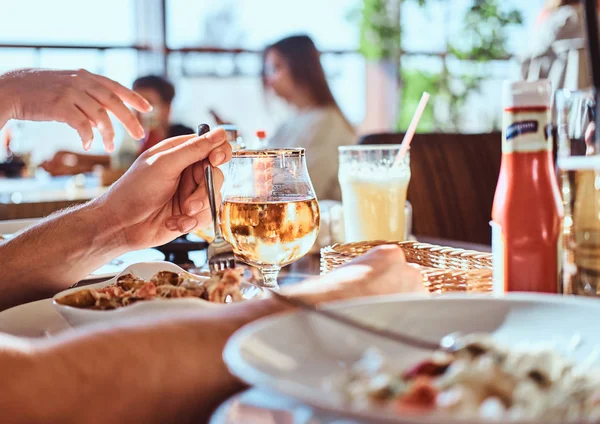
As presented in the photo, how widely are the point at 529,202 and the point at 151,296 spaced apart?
0.37 meters

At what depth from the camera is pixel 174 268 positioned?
0.91 m

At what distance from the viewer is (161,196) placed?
40.6 inches

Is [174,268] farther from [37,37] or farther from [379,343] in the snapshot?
[37,37]

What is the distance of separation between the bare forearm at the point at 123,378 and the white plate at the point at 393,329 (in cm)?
4

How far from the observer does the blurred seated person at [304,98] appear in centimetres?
327

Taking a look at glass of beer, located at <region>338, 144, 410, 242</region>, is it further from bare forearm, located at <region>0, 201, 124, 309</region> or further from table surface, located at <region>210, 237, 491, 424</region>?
table surface, located at <region>210, 237, 491, 424</region>

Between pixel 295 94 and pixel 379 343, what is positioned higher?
pixel 295 94

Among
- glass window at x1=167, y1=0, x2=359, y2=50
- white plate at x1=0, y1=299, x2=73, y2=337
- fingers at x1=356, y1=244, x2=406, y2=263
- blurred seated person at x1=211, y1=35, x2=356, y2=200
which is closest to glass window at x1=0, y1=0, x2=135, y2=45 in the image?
glass window at x1=167, y1=0, x2=359, y2=50

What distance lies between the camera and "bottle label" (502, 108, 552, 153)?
2.07 feet

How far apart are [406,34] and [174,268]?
5478mm

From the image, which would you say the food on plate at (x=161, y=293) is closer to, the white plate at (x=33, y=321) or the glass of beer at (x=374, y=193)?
the white plate at (x=33, y=321)

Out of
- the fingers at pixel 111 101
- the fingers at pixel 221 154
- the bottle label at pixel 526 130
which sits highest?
the fingers at pixel 111 101

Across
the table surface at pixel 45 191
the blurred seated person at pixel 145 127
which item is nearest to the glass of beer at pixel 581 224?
the table surface at pixel 45 191

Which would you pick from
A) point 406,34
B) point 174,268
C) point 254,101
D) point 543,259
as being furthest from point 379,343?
point 254,101
